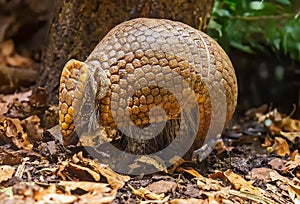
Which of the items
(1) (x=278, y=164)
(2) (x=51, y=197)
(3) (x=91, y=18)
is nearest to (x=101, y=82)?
(2) (x=51, y=197)

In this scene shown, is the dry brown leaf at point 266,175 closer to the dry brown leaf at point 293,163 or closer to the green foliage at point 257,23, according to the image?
the dry brown leaf at point 293,163

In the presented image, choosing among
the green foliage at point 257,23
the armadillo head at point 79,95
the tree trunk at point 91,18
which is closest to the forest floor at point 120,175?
the armadillo head at point 79,95

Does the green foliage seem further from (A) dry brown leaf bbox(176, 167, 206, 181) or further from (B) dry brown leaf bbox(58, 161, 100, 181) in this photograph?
(B) dry brown leaf bbox(58, 161, 100, 181)

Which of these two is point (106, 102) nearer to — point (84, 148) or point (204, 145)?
point (84, 148)

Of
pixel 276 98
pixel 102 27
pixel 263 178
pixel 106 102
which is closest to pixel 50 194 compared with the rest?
pixel 106 102

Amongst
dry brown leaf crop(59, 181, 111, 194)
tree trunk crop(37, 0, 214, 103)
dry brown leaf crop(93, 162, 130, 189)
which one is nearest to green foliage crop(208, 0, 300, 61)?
tree trunk crop(37, 0, 214, 103)

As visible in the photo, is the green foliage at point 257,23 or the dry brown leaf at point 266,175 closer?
the dry brown leaf at point 266,175

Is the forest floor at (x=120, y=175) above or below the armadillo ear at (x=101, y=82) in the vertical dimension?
below
